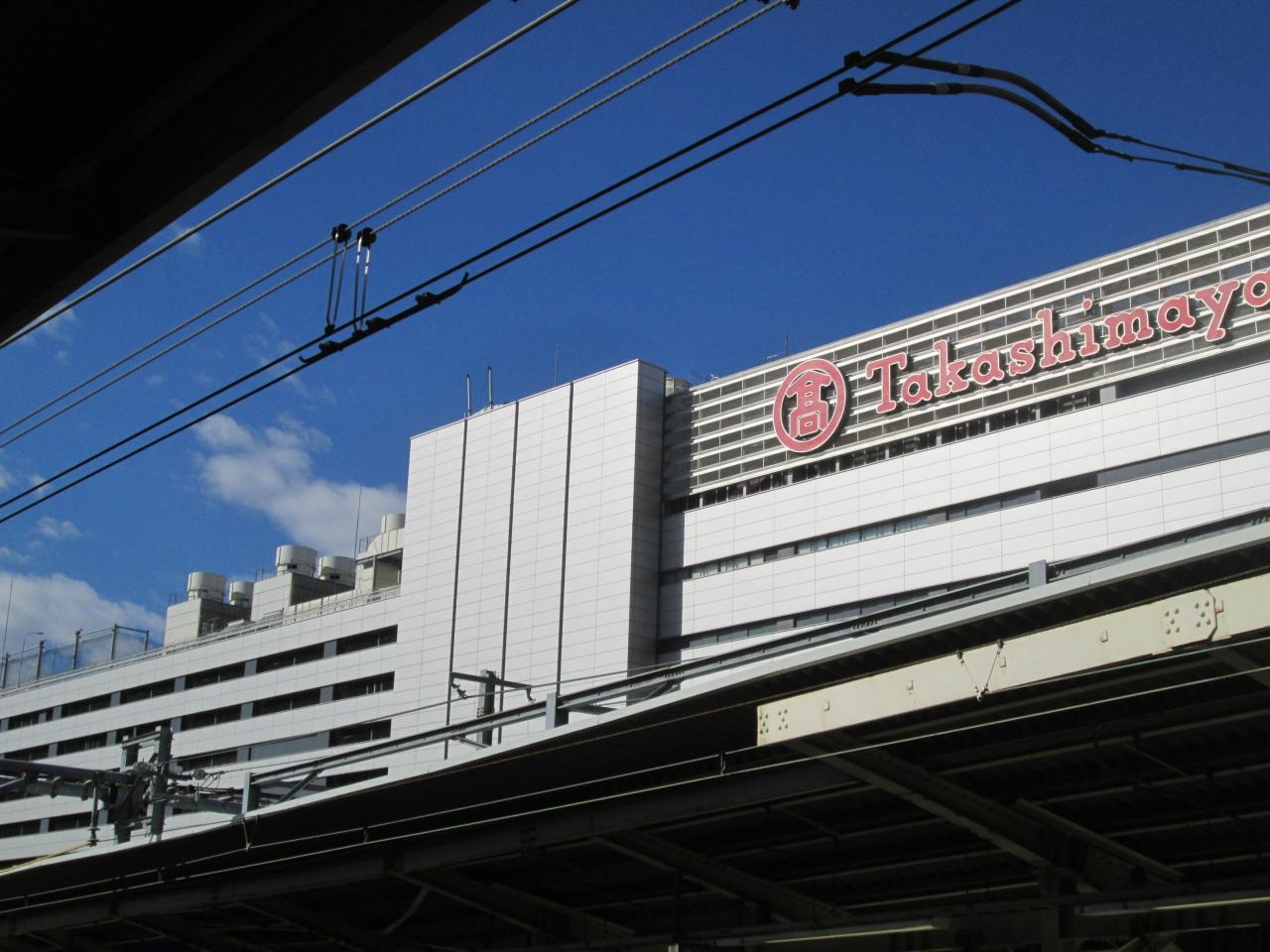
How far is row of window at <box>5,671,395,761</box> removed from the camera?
68938mm

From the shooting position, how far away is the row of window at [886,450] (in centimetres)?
4847

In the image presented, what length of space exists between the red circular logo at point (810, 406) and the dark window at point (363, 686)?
22421mm

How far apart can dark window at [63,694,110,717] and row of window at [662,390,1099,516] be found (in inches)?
1552

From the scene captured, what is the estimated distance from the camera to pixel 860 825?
21.0m

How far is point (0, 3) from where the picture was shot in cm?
646

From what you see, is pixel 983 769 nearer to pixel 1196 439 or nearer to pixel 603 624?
pixel 1196 439

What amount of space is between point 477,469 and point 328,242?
176 feet

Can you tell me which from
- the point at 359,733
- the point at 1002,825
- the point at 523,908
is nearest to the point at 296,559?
the point at 359,733

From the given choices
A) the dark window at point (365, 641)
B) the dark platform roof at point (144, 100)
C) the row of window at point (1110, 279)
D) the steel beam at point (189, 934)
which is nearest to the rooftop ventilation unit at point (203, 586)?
the dark window at point (365, 641)

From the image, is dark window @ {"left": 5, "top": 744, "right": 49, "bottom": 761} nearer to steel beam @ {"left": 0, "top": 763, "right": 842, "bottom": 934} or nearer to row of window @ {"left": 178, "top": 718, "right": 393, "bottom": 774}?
row of window @ {"left": 178, "top": 718, "right": 393, "bottom": 774}

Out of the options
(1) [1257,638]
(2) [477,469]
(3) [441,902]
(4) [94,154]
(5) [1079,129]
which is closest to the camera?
(4) [94,154]

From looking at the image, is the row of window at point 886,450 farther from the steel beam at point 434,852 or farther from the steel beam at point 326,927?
the steel beam at point 434,852

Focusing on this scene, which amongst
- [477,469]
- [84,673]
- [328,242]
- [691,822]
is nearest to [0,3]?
[328,242]

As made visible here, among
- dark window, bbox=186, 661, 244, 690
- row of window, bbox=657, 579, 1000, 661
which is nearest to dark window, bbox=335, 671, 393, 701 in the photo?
dark window, bbox=186, 661, 244, 690
